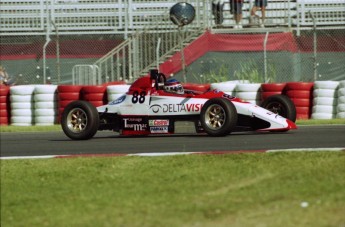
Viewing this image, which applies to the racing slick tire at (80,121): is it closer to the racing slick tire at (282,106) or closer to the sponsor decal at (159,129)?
the sponsor decal at (159,129)

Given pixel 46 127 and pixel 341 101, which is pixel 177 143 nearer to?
pixel 46 127

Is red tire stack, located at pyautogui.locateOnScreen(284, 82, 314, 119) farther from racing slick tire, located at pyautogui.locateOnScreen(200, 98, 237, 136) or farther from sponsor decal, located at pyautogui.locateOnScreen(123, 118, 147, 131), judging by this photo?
racing slick tire, located at pyautogui.locateOnScreen(200, 98, 237, 136)

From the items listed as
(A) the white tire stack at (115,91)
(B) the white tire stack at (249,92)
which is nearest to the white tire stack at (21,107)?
(A) the white tire stack at (115,91)

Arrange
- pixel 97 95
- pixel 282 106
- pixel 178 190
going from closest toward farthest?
pixel 178 190
pixel 282 106
pixel 97 95

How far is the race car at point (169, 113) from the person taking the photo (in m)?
14.6

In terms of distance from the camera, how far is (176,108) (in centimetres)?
1506

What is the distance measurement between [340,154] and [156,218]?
11.2 feet

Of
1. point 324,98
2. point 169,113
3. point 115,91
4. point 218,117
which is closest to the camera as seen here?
point 218,117

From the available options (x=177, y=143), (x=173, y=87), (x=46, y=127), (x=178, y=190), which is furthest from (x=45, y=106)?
(x=178, y=190)

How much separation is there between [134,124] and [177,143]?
81.1 inches

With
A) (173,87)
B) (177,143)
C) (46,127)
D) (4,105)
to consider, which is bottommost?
(46,127)

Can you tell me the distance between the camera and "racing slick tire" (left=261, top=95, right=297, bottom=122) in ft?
51.3

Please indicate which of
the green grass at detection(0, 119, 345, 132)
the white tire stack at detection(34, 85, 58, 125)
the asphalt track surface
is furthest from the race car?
the white tire stack at detection(34, 85, 58, 125)

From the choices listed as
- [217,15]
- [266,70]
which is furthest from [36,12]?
[266,70]
